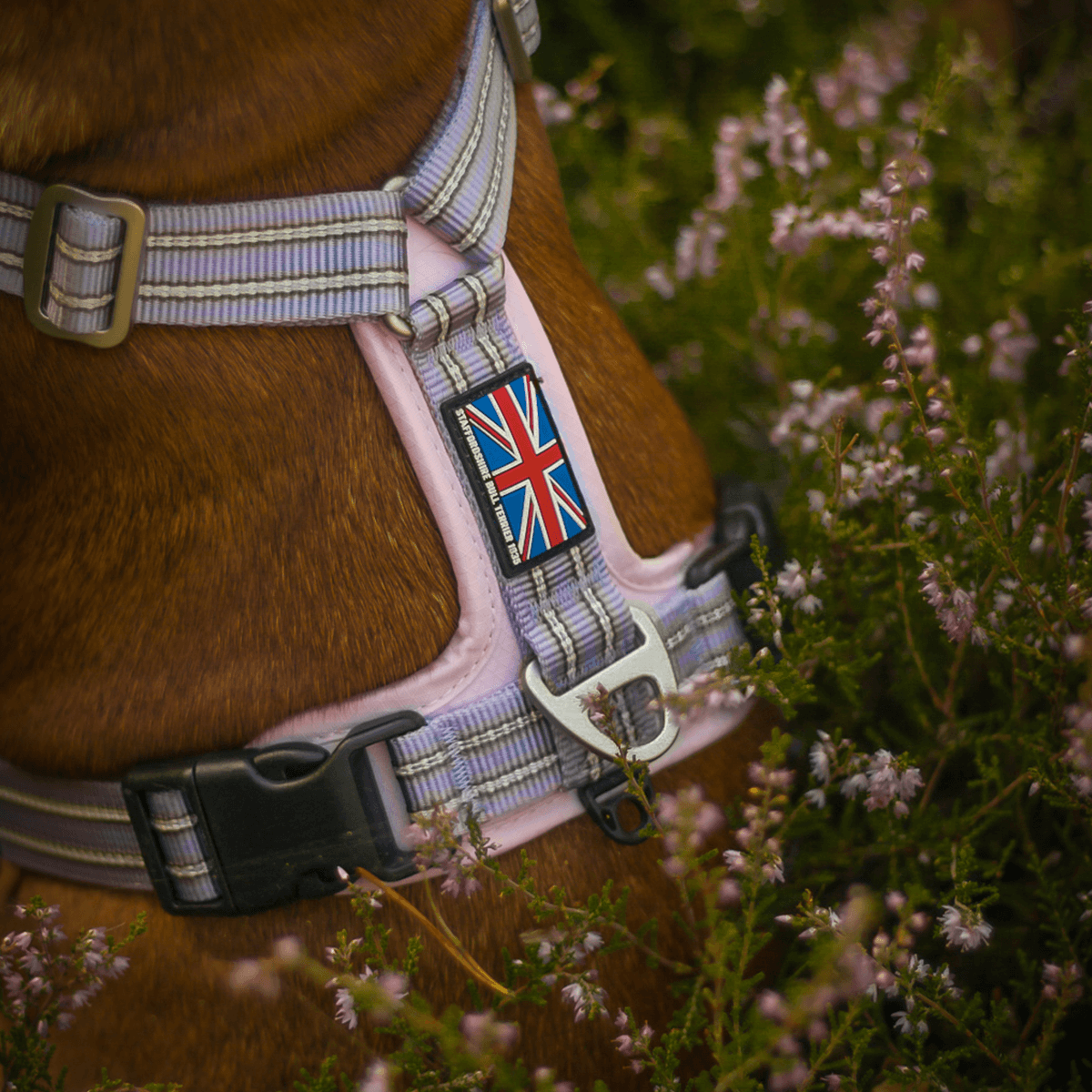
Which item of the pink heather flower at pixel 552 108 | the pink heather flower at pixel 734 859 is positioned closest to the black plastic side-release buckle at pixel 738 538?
the pink heather flower at pixel 734 859

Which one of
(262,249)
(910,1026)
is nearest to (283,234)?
(262,249)

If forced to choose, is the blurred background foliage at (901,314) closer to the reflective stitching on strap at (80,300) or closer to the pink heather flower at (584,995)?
the pink heather flower at (584,995)

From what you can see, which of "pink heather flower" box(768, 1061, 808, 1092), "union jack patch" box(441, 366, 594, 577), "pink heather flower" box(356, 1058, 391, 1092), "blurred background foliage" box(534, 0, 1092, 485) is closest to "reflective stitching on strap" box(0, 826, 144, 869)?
"pink heather flower" box(356, 1058, 391, 1092)

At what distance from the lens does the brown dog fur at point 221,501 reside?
73 centimetres

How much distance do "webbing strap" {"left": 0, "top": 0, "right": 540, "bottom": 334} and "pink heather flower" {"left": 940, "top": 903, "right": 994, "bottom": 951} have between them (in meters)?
0.71

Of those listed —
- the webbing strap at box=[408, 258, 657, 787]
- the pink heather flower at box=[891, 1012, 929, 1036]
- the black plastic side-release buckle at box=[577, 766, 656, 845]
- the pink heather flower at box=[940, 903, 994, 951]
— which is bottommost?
the pink heather flower at box=[891, 1012, 929, 1036]

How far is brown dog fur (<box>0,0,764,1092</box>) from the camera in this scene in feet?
2.40

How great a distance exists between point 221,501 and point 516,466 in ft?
0.80

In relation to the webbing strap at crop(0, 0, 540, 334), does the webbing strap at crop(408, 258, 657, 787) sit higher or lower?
lower

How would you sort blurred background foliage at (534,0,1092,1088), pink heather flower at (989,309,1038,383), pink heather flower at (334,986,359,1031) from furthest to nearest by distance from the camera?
pink heather flower at (989,309,1038,383), blurred background foliage at (534,0,1092,1088), pink heather flower at (334,986,359,1031)

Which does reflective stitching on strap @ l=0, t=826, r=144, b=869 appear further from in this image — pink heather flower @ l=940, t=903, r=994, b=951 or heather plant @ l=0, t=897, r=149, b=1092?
pink heather flower @ l=940, t=903, r=994, b=951

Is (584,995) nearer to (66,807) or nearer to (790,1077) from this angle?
(790,1077)

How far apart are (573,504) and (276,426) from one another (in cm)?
26

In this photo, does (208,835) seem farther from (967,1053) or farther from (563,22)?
(563,22)
